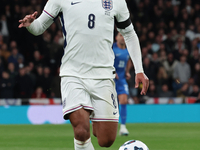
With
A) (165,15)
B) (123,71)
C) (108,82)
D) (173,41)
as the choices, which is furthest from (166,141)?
(165,15)

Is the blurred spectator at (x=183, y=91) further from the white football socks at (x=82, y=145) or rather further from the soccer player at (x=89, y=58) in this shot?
the white football socks at (x=82, y=145)

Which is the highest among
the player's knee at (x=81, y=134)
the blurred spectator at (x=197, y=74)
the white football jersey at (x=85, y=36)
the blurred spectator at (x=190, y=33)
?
the white football jersey at (x=85, y=36)

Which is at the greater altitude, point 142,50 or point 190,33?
point 190,33

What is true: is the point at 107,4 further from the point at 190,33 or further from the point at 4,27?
the point at 190,33

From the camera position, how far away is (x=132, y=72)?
47.7 feet

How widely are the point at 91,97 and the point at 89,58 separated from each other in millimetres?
399

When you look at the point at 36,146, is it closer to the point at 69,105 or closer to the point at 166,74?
the point at 69,105

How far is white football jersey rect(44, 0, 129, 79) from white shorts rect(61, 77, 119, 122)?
74 mm

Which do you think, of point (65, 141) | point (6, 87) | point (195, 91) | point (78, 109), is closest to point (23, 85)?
point (6, 87)

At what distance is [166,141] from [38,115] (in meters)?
5.68

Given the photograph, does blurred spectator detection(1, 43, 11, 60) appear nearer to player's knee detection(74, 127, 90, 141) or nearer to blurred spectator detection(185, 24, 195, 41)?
blurred spectator detection(185, 24, 195, 41)

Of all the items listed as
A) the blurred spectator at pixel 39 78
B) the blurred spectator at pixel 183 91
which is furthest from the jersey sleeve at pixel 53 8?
the blurred spectator at pixel 183 91

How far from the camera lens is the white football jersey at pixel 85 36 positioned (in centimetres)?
462

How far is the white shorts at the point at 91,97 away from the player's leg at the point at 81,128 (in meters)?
0.06
